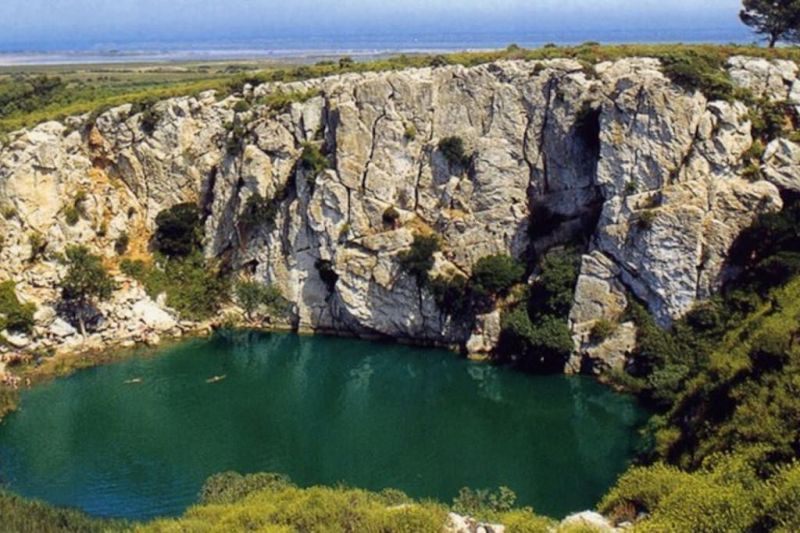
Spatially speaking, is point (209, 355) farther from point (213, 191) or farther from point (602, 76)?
point (602, 76)

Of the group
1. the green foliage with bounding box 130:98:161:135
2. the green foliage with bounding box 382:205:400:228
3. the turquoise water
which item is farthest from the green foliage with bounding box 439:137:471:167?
the green foliage with bounding box 130:98:161:135

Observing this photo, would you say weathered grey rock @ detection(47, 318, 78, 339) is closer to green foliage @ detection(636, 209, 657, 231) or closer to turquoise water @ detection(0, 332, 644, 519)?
turquoise water @ detection(0, 332, 644, 519)

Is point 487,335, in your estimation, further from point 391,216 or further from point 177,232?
point 177,232

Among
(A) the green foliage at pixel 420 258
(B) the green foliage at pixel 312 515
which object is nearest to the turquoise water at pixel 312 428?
(A) the green foliage at pixel 420 258

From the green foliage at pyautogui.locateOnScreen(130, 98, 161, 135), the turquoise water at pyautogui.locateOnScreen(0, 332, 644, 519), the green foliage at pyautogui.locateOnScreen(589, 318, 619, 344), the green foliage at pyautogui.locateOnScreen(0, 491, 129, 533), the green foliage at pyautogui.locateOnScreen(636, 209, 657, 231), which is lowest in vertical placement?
the turquoise water at pyautogui.locateOnScreen(0, 332, 644, 519)

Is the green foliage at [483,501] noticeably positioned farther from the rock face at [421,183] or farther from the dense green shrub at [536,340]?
the rock face at [421,183]

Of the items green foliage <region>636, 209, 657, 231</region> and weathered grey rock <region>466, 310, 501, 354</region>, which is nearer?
green foliage <region>636, 209, 657, 231</region>
